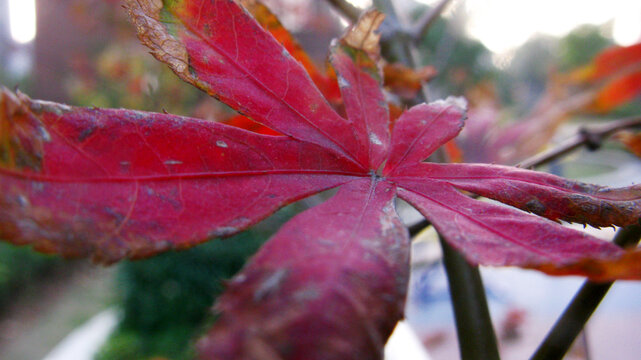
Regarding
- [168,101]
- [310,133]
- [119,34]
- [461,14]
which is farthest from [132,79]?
[310,133]

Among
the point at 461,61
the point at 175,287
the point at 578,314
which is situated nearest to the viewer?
the point at 578,314

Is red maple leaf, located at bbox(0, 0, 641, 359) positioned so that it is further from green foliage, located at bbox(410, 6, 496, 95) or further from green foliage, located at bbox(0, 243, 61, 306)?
green foliage, located at bbox(410, 6, 496, 95)

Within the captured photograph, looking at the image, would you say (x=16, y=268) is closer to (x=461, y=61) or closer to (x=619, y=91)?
(x=619, y=91)

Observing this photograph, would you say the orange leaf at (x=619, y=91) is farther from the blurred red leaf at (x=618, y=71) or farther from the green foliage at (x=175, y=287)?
the green foliage at (x=175, y=287)

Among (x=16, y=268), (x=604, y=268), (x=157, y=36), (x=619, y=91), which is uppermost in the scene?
(x=16, y=268)

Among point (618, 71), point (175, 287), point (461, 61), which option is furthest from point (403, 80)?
point (461, 61)

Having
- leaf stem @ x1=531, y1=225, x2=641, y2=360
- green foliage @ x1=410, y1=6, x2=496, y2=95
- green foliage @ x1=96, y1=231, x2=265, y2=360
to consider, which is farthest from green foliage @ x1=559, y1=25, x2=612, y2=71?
leaf stem @ x1=531, y1=225, x2=641, y2=360

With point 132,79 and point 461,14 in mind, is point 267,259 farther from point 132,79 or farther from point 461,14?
point 132,79
